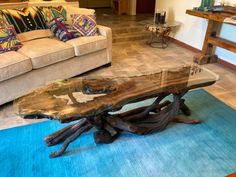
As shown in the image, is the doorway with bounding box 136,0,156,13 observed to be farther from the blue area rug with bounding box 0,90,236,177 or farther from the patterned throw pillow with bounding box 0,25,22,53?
the blue area rug with bounding box 0,90,236,177

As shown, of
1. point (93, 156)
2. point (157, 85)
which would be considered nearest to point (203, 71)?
point (157, 85)

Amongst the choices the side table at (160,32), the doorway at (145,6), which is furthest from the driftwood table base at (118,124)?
the doorway at (145,6)

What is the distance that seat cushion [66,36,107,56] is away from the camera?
2.90m

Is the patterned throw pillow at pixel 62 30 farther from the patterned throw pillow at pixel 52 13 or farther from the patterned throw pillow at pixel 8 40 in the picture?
the patterned throw pillow at pixel 8 40

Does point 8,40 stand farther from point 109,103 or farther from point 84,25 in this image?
point 109,103

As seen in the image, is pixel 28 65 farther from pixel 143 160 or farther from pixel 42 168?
pixel 143 160

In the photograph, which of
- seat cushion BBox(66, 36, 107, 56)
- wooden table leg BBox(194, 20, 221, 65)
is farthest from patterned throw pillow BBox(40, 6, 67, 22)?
wooden table leg BBox(194, 20, 221, 65)

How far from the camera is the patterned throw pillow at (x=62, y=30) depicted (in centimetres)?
303

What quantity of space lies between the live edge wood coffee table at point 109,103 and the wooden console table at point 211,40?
121cm

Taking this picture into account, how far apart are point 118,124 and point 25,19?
2061 mm

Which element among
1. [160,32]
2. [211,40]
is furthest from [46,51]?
[211,40]

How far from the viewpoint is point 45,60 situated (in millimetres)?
2600

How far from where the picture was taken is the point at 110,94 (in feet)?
5.81

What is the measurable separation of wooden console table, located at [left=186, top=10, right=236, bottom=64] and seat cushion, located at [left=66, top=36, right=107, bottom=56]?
1481mm
